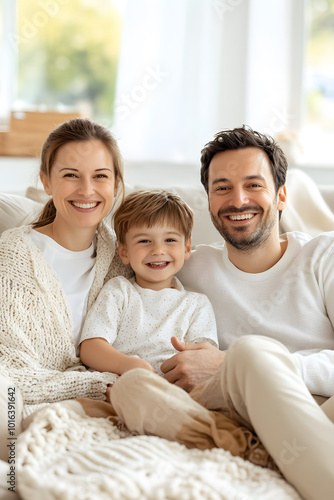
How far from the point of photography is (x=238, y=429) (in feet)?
3.99

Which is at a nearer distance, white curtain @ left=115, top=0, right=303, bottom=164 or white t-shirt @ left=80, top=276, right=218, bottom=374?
white t-shirt @ left=80, top=276, right=218, bottom=374

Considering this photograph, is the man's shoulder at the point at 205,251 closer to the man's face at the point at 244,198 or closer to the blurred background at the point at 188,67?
the man's face at the point at 244,198

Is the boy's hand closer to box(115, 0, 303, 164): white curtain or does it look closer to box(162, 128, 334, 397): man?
box(162, 128, 334, 397): man

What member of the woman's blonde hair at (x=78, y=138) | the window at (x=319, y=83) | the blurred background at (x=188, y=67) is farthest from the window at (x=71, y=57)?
the woman's blonde hair at (x=78, y=138)

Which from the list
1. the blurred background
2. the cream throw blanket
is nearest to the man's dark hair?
the cream throw blanket

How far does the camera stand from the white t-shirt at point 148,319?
5.34ft

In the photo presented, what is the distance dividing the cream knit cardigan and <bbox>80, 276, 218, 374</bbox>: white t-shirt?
7 centimetres

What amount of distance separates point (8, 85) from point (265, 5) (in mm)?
1559

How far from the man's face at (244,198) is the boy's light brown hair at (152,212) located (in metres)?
0.09

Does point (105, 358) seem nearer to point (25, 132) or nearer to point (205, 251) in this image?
point (205, 251)

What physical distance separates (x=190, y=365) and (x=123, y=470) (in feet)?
1.63

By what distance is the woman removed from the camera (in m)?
→ 1.50

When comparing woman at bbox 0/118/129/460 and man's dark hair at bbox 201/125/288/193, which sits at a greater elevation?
man's dark hair at bbox 201/125/288/193

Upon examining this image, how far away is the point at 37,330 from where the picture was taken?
159cm
